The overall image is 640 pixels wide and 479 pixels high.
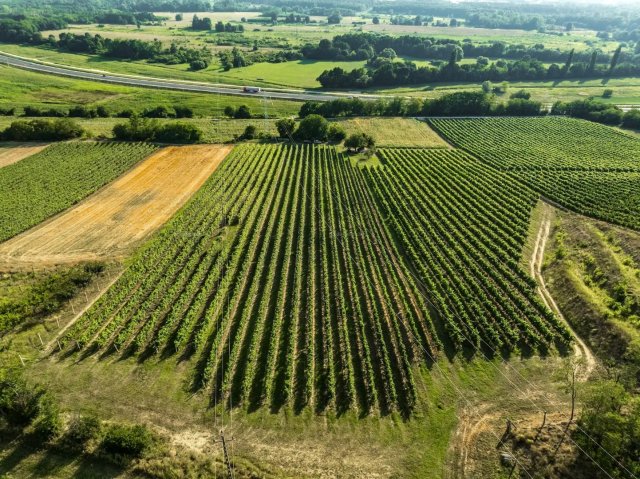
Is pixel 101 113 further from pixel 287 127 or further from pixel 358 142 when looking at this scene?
pixel 358 142

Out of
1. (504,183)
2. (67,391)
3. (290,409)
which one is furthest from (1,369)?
(504,183)

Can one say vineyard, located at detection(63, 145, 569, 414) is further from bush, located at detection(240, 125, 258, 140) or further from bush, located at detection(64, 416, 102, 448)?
bush, located at detection(240, 125, 258, 140)

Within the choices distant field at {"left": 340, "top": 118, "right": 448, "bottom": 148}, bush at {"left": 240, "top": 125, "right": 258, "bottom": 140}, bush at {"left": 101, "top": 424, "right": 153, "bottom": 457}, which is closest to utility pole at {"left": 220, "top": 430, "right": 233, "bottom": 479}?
bush at {"left": 101, "top": 424, "right": 153, "bottom": 457}

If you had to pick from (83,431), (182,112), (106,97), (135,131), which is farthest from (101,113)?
(83,431)

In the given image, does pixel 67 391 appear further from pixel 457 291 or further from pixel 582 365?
pixel 582 365

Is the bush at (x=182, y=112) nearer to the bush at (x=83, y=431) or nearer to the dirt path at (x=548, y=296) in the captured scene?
the dirt path at (x=548, y=296)
